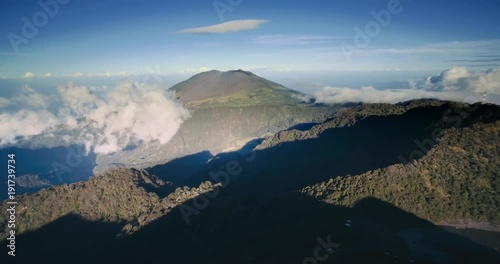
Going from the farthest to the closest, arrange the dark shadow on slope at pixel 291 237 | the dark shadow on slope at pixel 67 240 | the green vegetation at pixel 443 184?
the dark shadow on slope at pixel 67 240 → the green vegetation at pixel 443 184 → the dark shadow on slope at pixel 291 237

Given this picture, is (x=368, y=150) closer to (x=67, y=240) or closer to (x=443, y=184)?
(x=443, y=184)

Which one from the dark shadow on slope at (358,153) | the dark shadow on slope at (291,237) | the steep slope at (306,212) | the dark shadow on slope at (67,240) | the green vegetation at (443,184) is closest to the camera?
the dark shadow on slope at (291,237)

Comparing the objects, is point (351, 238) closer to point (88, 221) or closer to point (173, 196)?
point (173, 196)

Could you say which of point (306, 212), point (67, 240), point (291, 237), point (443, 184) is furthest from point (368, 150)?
point (67, 240)

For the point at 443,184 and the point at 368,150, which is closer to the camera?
the point at 443,184

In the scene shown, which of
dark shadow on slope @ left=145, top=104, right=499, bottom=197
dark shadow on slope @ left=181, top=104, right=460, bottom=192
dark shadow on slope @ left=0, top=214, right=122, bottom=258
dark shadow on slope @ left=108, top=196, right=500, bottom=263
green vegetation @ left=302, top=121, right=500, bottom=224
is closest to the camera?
dark shadow on slope @ left=108, top=196, right=500, bottom=263

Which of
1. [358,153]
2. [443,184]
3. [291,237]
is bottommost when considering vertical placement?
[291,237]

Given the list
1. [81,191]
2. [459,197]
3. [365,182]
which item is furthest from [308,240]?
[81,191]

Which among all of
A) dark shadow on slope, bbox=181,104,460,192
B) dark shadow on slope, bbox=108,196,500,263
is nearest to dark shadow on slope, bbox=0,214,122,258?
dark shadow on slope, bbox=108,196,500,263

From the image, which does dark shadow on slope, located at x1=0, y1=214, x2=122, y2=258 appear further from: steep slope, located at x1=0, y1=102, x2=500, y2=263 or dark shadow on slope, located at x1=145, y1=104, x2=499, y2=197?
dark shadow on slope, located at x1=145, y1=104, x2=499, y2=197

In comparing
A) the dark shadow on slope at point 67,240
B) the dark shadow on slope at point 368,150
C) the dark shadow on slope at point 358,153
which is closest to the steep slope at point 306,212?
the dark shadow on slope at point 67,240

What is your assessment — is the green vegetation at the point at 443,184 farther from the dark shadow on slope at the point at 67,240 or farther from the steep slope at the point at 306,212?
the dark shadow on slope at the point at 67,240
